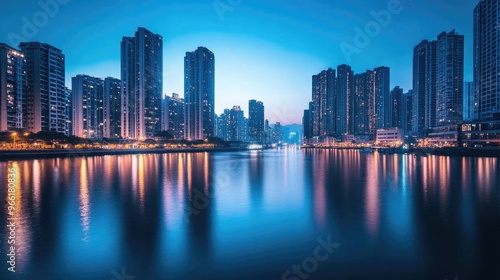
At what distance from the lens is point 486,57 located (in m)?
129

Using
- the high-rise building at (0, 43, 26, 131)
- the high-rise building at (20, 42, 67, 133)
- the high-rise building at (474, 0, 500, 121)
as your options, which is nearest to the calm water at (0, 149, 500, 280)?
the high-rise building at (0, 43, 26, 131)

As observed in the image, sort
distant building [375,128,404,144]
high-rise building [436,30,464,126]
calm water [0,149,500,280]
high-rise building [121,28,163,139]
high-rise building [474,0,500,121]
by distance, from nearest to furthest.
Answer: calm water [0,149,500,280], high-rise building [474,0,500,121], high-rise building [121,28,163,139], high-rise building [436,30,464,126], distant building [375,128,404,144]

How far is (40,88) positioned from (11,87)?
1203cm

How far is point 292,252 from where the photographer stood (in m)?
11.0

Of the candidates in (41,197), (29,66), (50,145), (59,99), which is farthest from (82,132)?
(41,197)

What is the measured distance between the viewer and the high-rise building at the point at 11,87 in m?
111

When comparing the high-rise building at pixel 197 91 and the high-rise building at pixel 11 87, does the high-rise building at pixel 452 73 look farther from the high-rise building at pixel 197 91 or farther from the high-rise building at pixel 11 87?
the high-rise building at pixel 11 87

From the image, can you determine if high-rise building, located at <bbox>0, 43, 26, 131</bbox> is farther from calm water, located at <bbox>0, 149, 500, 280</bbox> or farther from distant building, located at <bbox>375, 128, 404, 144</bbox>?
distant building, located at <bbox>375, 128, 404, 144</bbox>

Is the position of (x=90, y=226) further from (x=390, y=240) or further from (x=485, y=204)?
(x=485, y=204)

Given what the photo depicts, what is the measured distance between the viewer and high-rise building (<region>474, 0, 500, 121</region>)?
119500 millimetres

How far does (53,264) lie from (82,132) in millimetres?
208676

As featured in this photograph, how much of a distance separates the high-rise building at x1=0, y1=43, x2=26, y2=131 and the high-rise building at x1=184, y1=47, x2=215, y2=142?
90.0 metres

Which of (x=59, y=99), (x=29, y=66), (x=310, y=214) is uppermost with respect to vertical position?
(x=29, y=66)

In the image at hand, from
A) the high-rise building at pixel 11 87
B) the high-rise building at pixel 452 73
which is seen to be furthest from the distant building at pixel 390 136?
the high-rise building at pixel 11 87
